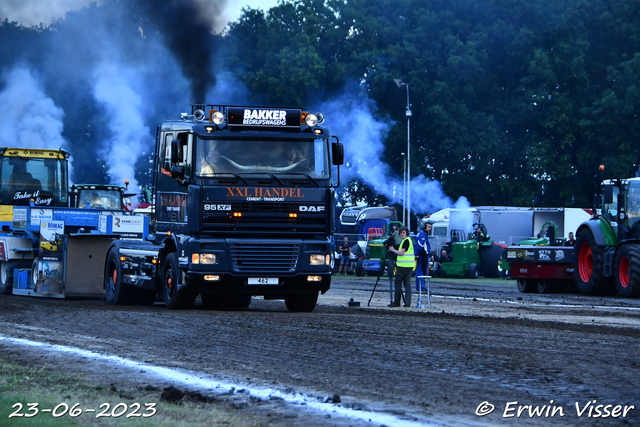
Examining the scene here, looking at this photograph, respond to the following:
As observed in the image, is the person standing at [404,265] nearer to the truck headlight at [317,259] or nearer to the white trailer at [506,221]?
the truck headlight at [317,259]

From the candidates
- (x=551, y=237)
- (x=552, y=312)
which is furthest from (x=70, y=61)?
(x=552, y=312)

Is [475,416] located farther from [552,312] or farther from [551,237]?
[551,237]

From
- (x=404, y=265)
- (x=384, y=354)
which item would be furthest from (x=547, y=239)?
(x=384, y=354)

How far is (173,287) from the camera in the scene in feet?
53.5

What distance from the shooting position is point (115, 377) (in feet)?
27.4

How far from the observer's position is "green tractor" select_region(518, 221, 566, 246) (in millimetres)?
33653

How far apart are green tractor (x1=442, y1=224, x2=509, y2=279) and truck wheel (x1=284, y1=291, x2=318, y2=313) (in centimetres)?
2159

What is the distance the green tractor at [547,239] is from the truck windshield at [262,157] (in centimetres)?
1933

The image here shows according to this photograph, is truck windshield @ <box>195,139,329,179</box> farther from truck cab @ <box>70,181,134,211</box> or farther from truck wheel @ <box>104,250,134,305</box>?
truck cab @ <box>70,181,134,211</box>

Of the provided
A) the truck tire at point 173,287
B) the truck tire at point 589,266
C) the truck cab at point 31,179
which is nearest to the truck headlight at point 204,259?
the truck tire at point 173,287

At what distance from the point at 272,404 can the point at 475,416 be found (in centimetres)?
148

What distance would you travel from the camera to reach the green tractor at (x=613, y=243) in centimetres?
2242

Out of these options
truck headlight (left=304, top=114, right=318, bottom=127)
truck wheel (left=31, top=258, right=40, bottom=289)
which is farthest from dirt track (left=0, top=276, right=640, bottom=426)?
truck headlight (left=304, top=114, right=318, bottom=127)

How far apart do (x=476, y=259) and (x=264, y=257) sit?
24145 millimetres
